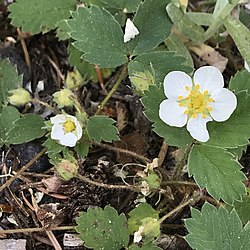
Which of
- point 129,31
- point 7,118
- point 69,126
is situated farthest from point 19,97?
point 129,31

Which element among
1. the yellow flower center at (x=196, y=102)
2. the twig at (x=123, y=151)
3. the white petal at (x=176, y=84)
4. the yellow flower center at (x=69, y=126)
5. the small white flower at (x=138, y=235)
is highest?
the white petal at (x=176, y=84)

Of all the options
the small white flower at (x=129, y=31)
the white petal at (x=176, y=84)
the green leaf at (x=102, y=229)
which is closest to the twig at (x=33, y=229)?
the green leaf at (x=102, y=229)

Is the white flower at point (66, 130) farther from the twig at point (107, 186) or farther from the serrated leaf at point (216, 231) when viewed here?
the serrated leaf at point (216, 231)

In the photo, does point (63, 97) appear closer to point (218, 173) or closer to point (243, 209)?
point (218, 173)

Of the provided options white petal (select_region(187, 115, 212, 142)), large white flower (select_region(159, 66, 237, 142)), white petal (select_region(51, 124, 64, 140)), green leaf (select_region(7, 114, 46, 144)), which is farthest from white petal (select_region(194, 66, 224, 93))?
green leaf (select_region(7, 114, 46, 144))

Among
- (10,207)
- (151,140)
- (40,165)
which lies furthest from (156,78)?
(10,207)

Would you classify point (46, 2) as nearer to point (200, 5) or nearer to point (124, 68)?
point (124, 68)
